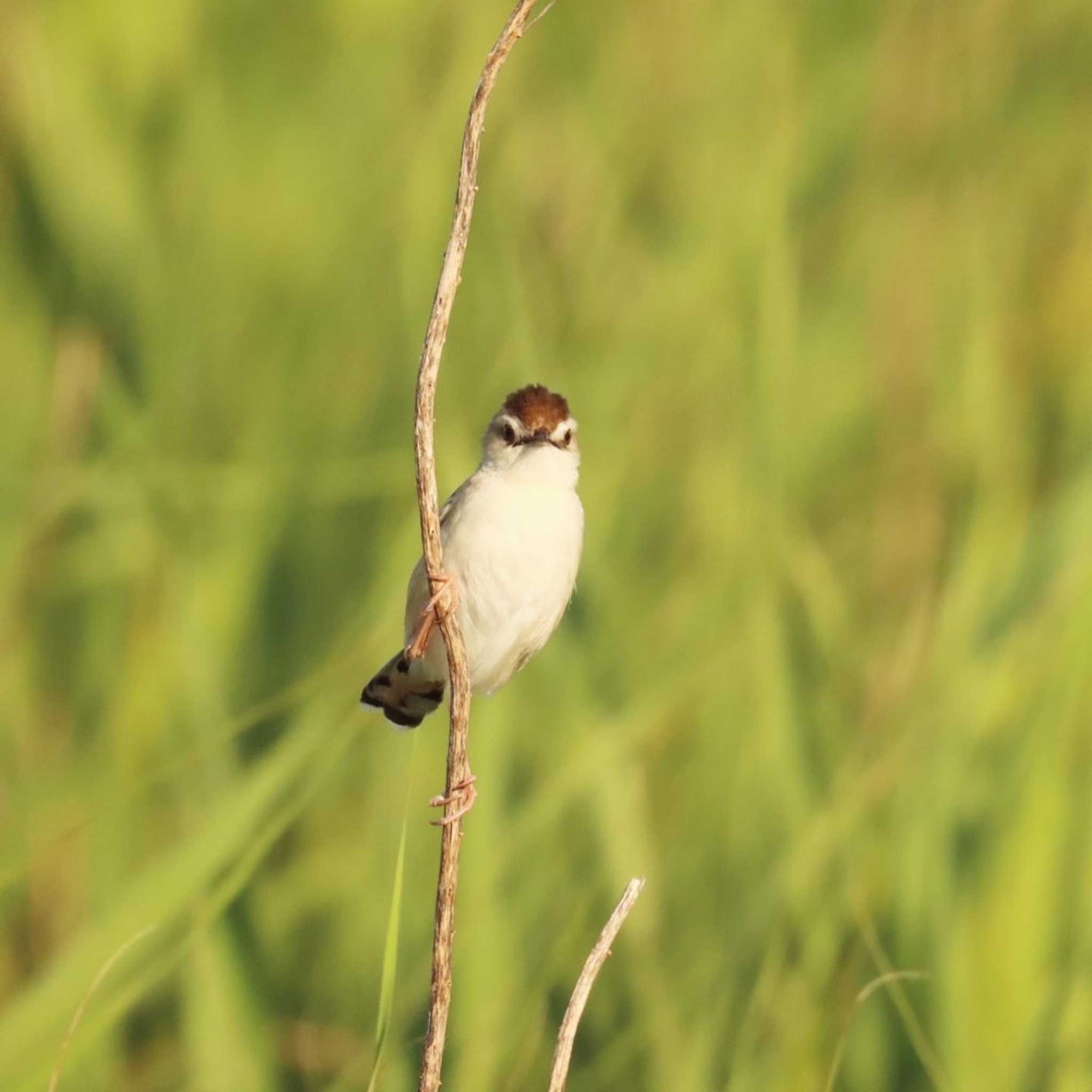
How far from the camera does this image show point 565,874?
8.89ft

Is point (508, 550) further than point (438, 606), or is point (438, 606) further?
point (508, 550)

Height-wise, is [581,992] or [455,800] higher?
[455,800]

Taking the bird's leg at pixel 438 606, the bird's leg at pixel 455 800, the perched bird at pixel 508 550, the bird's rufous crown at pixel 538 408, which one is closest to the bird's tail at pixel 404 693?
the perched bird at pixel 508 550

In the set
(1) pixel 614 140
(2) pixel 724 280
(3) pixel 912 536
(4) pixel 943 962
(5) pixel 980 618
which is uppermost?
(1) pixel 614 140

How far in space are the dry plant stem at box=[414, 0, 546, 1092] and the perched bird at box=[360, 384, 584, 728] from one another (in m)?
0.83

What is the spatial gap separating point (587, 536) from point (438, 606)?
134 centimetres

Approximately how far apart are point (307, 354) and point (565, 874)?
132 cm

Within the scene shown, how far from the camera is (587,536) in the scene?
115 inches

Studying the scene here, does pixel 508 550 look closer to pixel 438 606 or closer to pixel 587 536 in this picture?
pixel 587 536

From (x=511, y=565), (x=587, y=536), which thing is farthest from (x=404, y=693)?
(x=587, y=536)

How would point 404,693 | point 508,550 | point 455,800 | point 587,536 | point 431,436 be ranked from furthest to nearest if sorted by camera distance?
point 587,536, point 404,693, point 508,550, point 455,800, point 431,436

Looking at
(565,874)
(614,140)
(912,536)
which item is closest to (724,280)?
(614,140)

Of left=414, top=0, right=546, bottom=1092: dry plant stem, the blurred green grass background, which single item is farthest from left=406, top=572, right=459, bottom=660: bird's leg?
the blurred green grass background

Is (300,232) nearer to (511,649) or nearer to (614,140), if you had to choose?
(614,140)
